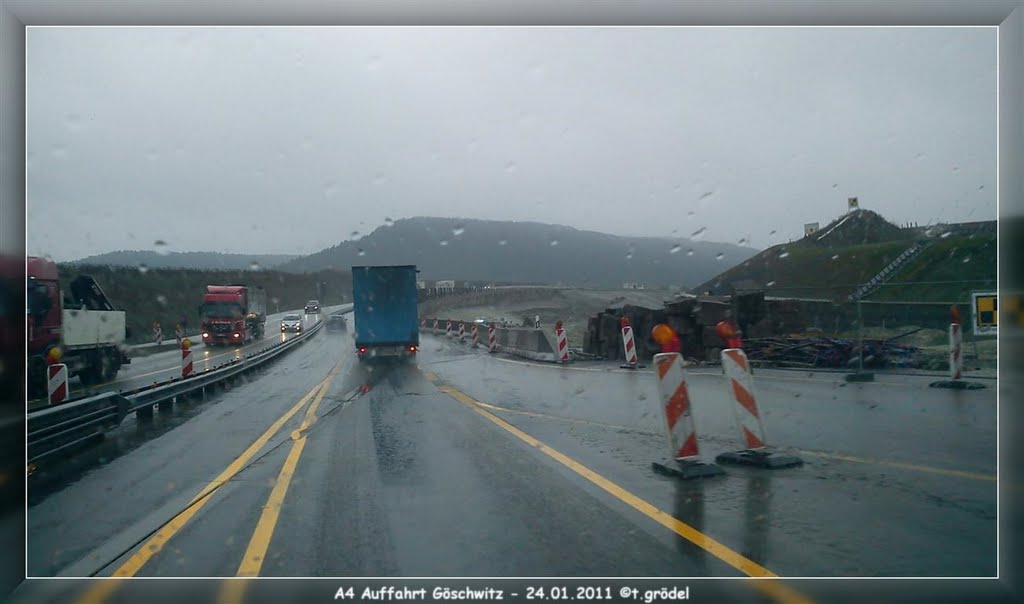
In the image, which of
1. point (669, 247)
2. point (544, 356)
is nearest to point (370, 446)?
point (669, 247)

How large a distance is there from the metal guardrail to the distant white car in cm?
2728

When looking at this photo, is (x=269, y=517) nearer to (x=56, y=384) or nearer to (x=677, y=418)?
(x=677, y=418)

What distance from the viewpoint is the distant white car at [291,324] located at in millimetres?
42844

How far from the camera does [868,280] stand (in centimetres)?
1566

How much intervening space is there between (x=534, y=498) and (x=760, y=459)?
2380mm

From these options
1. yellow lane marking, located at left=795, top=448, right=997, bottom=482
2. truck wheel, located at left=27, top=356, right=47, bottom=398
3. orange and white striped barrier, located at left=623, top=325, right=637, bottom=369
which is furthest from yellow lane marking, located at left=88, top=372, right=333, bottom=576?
orange and white striped barrier, located at left=623, top=325, right=637, bottom=369

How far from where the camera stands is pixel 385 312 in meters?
27.5

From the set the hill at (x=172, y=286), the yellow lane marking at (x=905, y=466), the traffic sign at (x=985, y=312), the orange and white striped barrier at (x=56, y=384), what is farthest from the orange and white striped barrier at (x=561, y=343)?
the yellow lane marking at (x=905, y=466)

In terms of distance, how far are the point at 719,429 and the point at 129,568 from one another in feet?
22.8

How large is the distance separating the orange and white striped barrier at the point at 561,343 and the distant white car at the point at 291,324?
77.7 ft

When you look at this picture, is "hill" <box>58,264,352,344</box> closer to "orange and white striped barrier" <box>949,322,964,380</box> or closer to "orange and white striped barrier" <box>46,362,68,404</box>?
"orange and white striped barrier" <box>46,362,68,404</box>

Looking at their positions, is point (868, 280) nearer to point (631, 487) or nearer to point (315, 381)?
point (631, 487)

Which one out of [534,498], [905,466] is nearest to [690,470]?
[534,498]

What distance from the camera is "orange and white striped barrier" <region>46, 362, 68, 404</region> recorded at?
13.2 meters
